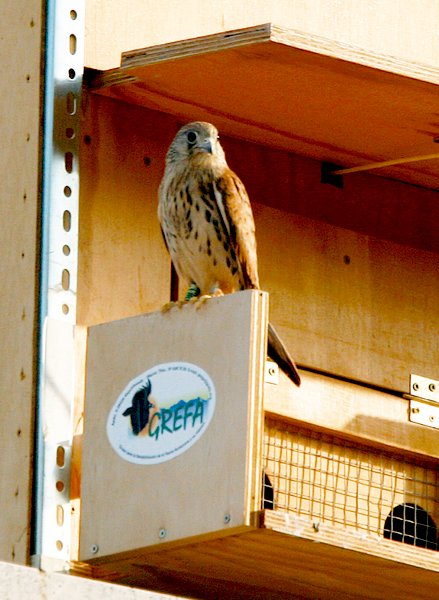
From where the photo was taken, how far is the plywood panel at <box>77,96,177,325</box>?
530 centimetres

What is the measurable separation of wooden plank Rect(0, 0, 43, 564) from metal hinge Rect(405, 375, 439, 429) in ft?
4.32

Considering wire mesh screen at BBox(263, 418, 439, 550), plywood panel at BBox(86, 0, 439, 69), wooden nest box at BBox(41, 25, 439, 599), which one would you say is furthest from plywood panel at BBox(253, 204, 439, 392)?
plywood panel at BBox(86, 0, 439, 69)

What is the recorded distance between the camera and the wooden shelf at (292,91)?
16.6 feet

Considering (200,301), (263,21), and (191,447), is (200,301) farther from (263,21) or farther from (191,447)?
(263,21)

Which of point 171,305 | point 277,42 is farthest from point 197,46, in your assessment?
point 171,305

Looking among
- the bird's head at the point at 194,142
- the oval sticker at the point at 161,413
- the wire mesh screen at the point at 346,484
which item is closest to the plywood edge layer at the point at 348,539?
the oval sticker at the point at 161,413

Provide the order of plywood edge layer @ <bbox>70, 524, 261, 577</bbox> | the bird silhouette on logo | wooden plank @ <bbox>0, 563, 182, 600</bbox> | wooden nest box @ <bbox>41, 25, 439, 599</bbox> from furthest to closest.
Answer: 1. the bird silhouette on logo
2. wooden nest box @ <bbox>41, 25, 439, 599</bbox>
3. plywood edge layer @ <bbox>70, 524, 261, 577</bbox>
4. wooden plank @ <bbox>0, 563, 182, 600</bbox>

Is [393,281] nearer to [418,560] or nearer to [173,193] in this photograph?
[173,193]

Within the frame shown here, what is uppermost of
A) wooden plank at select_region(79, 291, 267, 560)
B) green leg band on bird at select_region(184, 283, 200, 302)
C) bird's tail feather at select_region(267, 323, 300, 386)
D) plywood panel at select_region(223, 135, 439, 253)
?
plywood panel at select_region(223, 135, 439, 253)

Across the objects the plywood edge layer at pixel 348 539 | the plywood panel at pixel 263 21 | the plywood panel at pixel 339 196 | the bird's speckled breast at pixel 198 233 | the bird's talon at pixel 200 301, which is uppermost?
the plywood panel at pixel 263 21

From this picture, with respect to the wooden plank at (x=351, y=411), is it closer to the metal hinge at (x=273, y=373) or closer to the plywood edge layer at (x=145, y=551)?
the metal hinge at (x=273, y=373)

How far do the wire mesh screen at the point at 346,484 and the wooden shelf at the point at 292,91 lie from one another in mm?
831

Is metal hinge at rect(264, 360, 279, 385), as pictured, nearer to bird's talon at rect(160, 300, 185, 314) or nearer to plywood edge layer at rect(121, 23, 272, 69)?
bird's talon at rect(160, 300, 185, 314)

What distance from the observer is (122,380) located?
4.93 metres
